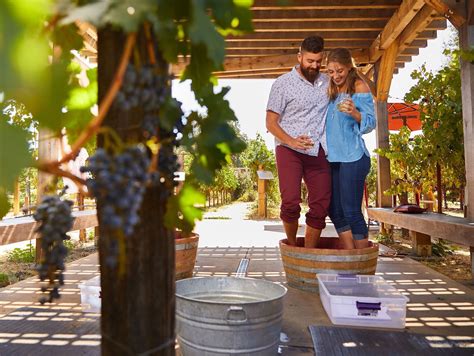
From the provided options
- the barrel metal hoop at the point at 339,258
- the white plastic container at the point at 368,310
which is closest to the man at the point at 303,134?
the barrel metal hoop at the point at 339,258

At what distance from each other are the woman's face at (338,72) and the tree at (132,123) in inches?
83.4

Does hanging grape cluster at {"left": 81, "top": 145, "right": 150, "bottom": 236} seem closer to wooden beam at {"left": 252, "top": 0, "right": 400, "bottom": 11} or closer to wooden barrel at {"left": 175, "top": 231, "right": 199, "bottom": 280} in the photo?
wooden barrel at {"left": 175, "top": 231, "right": 199, "bottom": 280}

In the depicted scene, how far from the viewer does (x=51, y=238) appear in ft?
2.19

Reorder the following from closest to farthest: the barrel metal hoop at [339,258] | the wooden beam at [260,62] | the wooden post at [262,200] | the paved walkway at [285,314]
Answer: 1. the paved walkway at [285,314]
2. the barrel metal hoop at [339,258]
3. the wooden beam at [260,62]
4. the wooden post at [262,200]

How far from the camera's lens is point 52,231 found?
669mm

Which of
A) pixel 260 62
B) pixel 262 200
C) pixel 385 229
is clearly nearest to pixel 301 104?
pixel 260 62

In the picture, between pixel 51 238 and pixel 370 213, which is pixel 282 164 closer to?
pixel 51 238

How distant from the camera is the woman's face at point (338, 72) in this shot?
2721 mm

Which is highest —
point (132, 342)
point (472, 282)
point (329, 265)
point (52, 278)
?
point (52, 278)

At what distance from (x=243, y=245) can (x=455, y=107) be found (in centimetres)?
265

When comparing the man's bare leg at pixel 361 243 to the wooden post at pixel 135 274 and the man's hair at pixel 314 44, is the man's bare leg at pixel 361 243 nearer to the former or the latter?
the man's hair at pixel 314 44

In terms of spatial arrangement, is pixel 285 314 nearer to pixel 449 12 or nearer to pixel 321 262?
pixel 321 262

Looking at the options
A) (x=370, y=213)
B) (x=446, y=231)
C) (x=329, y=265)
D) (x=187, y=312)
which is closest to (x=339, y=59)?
(x=329, y=265)

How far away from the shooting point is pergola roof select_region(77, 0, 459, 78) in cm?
446
